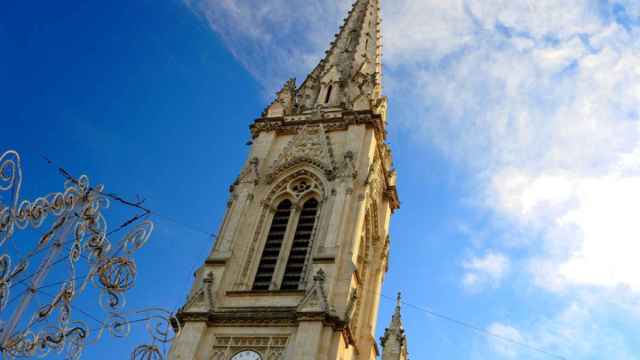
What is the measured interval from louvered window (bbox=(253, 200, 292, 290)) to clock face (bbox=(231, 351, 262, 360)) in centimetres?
309

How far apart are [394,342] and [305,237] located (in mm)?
4826

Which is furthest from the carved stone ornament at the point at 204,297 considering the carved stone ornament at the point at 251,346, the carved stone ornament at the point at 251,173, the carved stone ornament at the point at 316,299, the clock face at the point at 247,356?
the carved stone ornament at the point at 251,173

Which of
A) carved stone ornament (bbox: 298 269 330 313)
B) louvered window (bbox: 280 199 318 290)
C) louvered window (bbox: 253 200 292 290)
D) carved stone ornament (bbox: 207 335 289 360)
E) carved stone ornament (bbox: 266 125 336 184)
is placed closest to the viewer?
carved stone ornament (bbox: 207 335 289 360)

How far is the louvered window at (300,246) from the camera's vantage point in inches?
998

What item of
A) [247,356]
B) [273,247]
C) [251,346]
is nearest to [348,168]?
[273,247]

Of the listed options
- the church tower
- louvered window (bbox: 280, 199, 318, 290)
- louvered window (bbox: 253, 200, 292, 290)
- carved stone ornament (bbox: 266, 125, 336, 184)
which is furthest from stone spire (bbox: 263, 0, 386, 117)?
louvered window (bbox: 253, 200, 292, 290)

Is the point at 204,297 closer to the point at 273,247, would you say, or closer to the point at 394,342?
the point at 273,247

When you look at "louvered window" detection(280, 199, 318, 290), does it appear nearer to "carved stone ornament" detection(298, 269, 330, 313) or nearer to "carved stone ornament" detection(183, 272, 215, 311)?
"carved stone ornament" detection(298, 269, 330, 313)

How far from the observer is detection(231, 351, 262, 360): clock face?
22484mm

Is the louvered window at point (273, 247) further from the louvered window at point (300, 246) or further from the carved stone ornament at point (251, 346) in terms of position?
the carved stone ornament at point (251, 346)

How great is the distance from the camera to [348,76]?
35656 millimetres

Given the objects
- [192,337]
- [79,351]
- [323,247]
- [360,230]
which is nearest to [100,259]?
[79,351]

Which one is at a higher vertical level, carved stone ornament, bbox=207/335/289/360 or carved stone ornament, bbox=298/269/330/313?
carved stone ornament, bbox=298/269/330/313

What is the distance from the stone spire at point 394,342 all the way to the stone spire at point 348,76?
9452 millimetres
